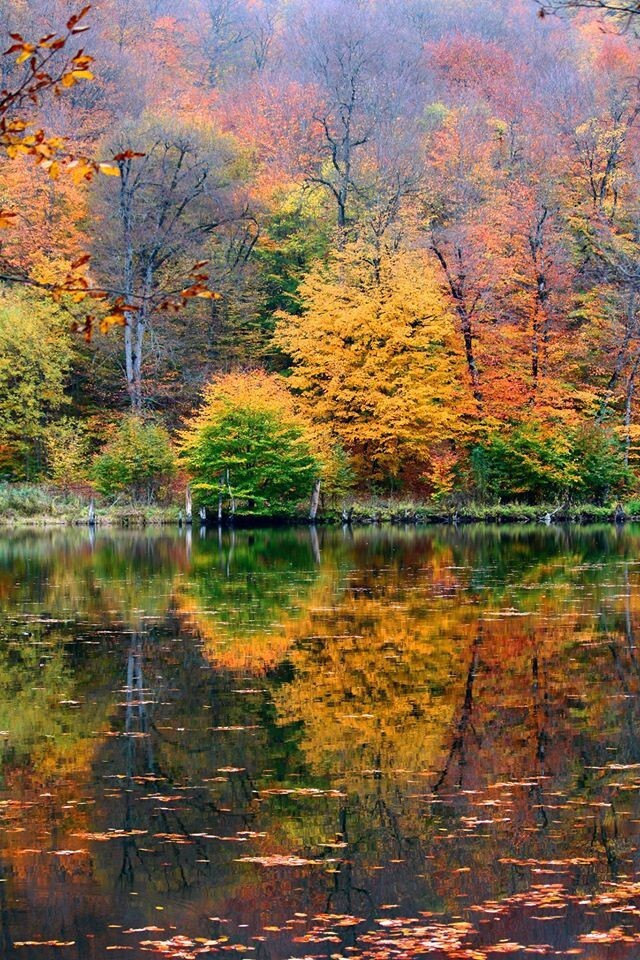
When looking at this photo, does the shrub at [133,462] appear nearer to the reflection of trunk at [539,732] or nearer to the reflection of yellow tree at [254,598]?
the reflection of yellow tree at [254,598]

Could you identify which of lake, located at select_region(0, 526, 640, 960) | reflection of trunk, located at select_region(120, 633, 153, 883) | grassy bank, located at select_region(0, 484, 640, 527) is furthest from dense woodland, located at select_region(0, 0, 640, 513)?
reflection of trunk, located at select_region(120, 633, 153, 883)

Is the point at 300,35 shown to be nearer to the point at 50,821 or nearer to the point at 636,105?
the point at 636,105

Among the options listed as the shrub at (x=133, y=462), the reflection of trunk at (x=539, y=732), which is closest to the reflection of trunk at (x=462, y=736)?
the reflection of trunk at (x=539, y=732)

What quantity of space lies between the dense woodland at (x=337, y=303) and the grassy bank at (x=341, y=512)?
0.82 m

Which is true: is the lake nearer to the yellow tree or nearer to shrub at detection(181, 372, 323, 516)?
shrub at detection(181, 372, 323, 516)

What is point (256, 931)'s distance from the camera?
17.4ft

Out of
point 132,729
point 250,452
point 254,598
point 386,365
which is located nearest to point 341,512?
point 250,452

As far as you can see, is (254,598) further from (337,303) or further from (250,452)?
(337,303)

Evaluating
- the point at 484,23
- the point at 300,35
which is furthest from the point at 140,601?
the point at 484,23

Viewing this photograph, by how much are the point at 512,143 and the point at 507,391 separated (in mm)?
12385

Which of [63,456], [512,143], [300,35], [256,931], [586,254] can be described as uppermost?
[300,35]

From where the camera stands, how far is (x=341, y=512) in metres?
42.2

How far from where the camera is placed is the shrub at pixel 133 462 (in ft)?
138

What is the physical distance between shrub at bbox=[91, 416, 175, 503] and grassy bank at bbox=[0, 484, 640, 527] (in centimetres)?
72
